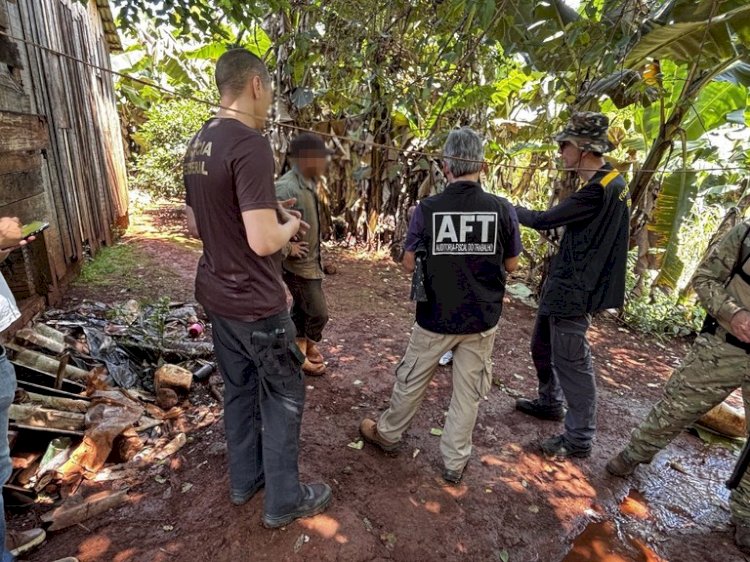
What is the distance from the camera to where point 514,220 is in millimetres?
2500

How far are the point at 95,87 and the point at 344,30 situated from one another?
4.66 meters

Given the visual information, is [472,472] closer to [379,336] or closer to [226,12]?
[379,336]

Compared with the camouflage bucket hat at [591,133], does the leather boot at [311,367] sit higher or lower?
lower

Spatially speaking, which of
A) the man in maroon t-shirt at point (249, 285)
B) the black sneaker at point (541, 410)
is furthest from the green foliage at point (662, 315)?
the man in maroon t-shirt at point (249, 285)

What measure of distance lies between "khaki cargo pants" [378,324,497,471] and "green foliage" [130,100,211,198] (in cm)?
964

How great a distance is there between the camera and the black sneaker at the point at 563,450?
3035 mm

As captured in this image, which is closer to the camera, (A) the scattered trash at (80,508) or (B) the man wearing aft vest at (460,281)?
(A) the scattered trash at (80,508)

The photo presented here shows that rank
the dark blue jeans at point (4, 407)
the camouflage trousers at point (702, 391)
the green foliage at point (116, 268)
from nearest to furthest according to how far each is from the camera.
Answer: the dark blue jeans at point (4, 407), the camouflage trousers at point (702, 391), the green foliage at point (116, 268)

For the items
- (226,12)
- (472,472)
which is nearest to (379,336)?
(472,472)

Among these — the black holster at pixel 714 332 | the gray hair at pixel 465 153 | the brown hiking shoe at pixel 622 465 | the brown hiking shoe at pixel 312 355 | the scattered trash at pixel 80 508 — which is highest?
the gray hair at pixel 465 153

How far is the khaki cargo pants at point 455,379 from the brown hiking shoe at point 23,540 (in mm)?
1949

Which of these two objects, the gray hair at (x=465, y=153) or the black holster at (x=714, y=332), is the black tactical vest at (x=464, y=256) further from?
the black holster at (x=714, y=332)

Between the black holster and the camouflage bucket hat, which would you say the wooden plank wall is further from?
the black holster

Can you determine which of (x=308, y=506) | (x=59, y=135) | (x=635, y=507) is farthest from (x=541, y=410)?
(x=59, y=135)
